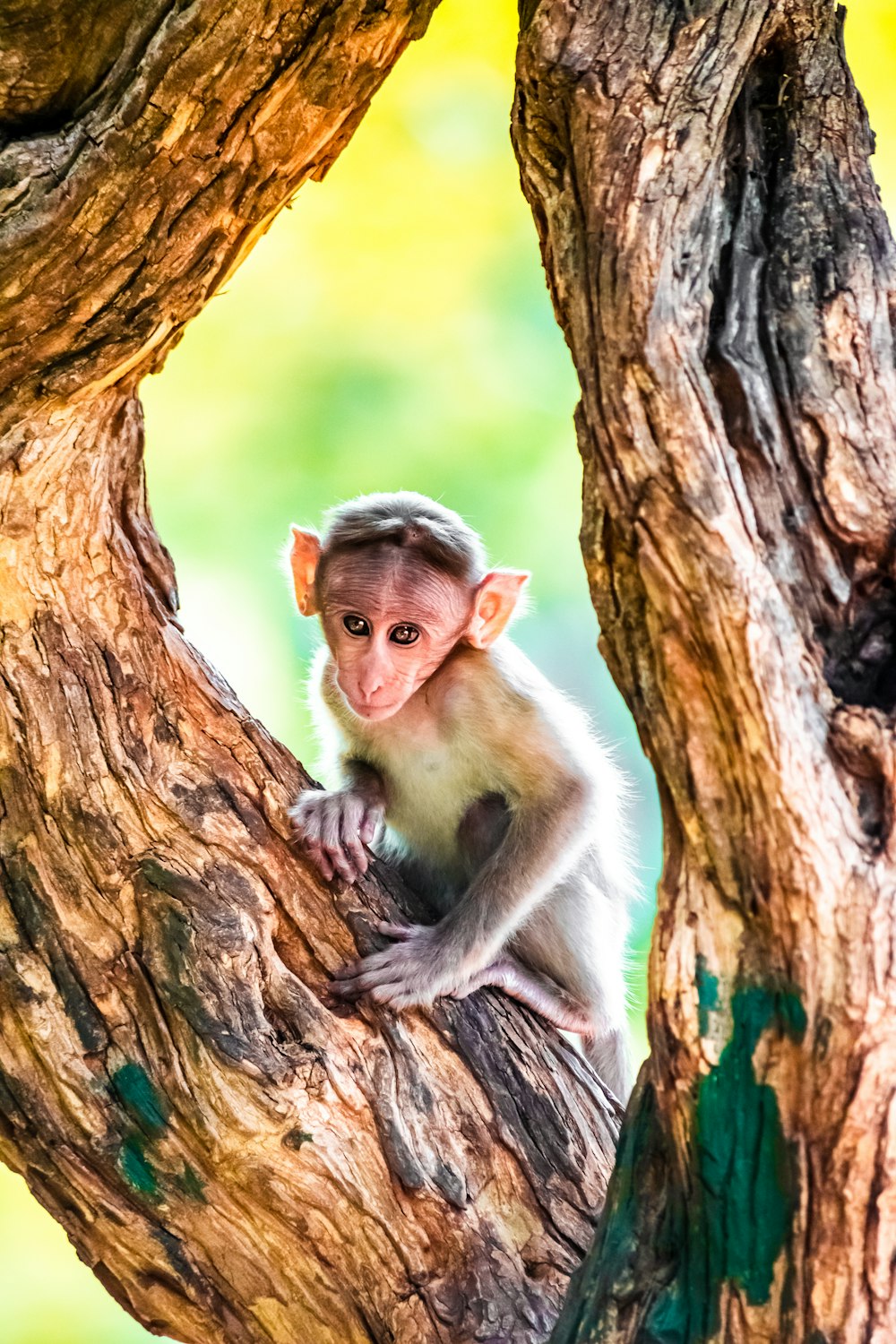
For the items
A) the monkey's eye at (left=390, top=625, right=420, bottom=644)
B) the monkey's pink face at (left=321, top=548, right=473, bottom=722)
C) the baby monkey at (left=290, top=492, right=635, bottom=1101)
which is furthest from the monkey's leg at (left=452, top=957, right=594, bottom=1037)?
the monkey's eye at (left=390, top=625, right=420, bottom=644)

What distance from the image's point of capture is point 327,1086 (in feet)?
9.55

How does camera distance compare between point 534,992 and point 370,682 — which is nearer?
point 370,682

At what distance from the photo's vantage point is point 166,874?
293 cm

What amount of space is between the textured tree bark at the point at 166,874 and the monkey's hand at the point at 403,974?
58mm

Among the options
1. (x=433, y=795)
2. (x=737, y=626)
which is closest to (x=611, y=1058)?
(x=433, y=795)

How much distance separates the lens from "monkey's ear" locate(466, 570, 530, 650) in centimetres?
382

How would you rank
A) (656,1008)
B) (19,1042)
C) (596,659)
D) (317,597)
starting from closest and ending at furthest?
(656,1008), (19,1042), (317,597), (596,659)

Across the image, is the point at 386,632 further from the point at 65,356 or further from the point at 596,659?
the point at 596,659

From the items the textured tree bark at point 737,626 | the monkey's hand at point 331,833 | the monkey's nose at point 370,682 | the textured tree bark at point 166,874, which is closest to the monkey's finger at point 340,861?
the monkey's hand at point 331,833

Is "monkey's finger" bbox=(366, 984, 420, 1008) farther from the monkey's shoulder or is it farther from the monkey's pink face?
the monkey's shoulder

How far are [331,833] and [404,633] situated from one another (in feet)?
2.39

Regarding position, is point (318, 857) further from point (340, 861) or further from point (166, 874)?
point (166, 874)

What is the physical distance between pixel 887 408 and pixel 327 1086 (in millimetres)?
1665

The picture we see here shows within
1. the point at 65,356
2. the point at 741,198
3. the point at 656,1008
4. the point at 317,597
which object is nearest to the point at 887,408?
the point at 741,198
